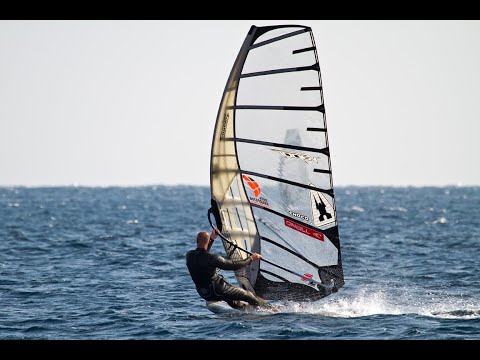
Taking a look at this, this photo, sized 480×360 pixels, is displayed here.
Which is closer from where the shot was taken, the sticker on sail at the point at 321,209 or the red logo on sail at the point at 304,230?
the sticker on sail at the point at 321,209

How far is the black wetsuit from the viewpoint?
35.5ft

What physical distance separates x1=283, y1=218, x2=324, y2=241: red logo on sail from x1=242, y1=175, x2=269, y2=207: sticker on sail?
0.37 meters

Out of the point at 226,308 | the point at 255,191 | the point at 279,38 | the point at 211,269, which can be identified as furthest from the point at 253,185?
the point at 279,38

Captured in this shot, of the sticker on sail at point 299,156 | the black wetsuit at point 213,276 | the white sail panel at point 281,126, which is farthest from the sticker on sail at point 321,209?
the black wetsuit at point 213,276

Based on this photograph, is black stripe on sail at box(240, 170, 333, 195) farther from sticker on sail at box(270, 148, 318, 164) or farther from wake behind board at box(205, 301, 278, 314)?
wake behind board at box(205, 301, 278, 314)

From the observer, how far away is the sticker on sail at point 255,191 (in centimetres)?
1124

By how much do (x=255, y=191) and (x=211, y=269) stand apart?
3.96 ft

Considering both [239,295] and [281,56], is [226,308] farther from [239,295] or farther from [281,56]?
[281,56]

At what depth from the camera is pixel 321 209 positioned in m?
11.1

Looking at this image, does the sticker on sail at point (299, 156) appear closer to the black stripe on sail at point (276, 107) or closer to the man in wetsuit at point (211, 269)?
the black stripe on sail at point (276, 107)

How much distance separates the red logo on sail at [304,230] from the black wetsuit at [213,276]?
0.75 m
